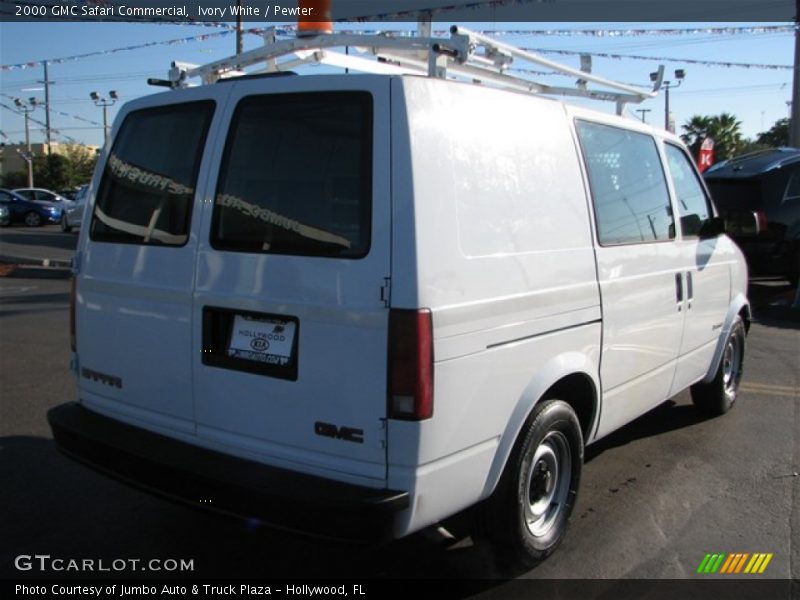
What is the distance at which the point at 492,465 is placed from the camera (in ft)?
9.25

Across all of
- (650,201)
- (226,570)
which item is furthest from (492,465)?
(650,201)

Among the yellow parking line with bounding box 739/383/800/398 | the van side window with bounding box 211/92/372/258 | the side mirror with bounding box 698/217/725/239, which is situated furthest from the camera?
the yellow parking line with bounding box 739/383/800/398

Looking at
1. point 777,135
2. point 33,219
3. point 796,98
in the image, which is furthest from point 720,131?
point 33,219

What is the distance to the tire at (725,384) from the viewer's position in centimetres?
532

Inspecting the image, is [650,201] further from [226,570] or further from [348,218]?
[226,570]

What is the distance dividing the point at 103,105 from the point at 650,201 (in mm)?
52654

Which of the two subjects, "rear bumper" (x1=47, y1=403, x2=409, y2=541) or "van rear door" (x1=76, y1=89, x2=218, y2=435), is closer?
"rear bumper" (x1=47, y1=403, x2=409, y2=541)

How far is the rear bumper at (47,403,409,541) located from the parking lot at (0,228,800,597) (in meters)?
0.14

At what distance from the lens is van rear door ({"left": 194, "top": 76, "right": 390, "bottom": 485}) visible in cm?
253

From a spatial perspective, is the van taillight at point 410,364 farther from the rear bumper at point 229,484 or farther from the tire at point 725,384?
the tire at point 725,384

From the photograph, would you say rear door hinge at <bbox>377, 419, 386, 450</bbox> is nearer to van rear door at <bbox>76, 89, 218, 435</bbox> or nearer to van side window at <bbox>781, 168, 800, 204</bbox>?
van rear door at <bbox>76, 89, 218, 435</bbox>

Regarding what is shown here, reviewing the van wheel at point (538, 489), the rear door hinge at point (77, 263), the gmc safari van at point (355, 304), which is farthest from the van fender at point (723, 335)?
the rear door hinge at point (77, 263)

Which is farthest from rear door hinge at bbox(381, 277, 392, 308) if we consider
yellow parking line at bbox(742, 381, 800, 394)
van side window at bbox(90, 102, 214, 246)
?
yellow parking line at bbox(742, 381, 800, 394)

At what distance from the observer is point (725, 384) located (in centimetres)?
546
